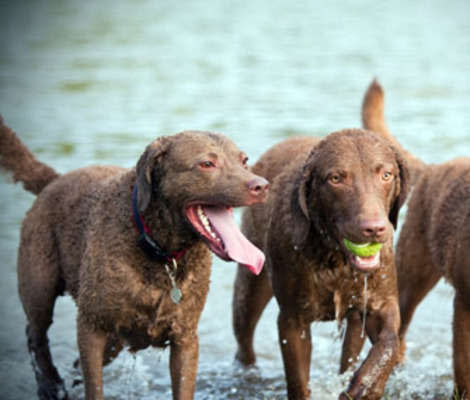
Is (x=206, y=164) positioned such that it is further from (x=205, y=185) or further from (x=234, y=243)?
(x=234, y=243)

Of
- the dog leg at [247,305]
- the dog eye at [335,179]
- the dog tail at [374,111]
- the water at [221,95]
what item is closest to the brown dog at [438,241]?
the dog tail at [374,111]

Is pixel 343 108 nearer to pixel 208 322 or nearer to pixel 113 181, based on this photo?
pixel 208 322

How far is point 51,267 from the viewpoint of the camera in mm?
6188

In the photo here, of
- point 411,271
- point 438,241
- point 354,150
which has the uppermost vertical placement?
point 354,150

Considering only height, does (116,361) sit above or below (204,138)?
below

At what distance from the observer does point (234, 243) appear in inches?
194

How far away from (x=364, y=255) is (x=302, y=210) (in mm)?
546

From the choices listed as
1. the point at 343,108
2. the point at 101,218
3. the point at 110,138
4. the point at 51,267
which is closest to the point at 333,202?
the point at 101,218

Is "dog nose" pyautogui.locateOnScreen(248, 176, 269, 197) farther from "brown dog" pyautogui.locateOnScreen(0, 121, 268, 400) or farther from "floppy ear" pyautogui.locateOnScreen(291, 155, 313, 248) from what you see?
"floppy ear" pyautogui.locateOnScreen(291, 155, 313, 248)

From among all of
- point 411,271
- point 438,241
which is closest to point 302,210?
point 438,241

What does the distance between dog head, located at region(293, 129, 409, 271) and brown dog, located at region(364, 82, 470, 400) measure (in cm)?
82

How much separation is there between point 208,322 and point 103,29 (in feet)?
75.8

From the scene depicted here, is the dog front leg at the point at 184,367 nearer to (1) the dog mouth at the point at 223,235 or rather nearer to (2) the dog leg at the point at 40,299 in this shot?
(1) the dog mouth at the point at 223,235

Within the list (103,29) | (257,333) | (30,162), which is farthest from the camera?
(103,29)
